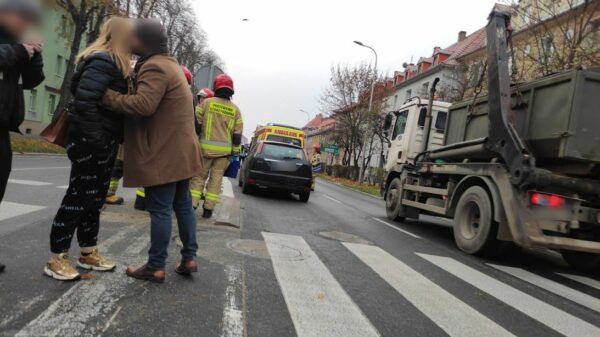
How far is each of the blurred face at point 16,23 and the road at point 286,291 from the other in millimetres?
1633

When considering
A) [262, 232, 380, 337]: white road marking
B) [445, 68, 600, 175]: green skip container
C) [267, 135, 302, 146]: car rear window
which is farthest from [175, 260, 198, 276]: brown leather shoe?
[267, 135, 302, 146]: car rear window

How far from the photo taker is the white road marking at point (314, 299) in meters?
3.18

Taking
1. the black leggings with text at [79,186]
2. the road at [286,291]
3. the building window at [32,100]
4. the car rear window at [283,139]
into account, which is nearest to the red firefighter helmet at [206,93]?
the road at [286,291]

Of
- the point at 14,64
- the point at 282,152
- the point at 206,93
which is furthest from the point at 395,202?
the point at 14,64

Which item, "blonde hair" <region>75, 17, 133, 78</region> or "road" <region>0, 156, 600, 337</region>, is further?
"blonde hair" <region>75, 17, 133, 78</region>

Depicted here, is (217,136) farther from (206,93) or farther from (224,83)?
(206,93)

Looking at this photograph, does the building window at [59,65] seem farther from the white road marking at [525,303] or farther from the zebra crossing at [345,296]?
the white road marking at [525,303]

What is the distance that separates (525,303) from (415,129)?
6850mm

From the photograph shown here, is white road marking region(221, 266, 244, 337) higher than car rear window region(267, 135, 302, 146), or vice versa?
car rear window region(267, 135, 302, 146)

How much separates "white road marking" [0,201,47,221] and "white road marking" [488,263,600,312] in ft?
19.6

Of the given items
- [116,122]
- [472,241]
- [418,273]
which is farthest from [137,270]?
[472,241]

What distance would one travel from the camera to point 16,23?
3.14 m

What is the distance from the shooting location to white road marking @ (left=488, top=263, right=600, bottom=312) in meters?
5.05

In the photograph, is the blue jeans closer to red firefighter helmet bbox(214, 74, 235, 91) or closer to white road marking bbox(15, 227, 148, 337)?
white road marking bbox(15, 227, 148, 337)
